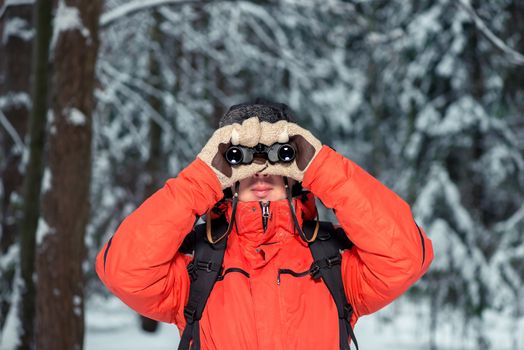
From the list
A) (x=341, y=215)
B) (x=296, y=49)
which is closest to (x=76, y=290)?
(x=341, y=215)

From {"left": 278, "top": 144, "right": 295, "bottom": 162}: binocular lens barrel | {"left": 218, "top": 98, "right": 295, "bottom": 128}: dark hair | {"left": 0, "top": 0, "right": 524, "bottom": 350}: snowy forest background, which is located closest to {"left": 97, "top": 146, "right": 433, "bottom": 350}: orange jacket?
{"left": 278, "top": 144, "right": 295, "bottom": 162}: binocular lens barrel

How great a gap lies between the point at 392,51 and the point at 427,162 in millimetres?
2352

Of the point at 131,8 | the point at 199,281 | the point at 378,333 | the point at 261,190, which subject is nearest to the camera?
the point at 199,281

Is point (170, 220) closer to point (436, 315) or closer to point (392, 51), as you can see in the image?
point (436, 315)

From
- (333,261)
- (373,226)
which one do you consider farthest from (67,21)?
(373,226)

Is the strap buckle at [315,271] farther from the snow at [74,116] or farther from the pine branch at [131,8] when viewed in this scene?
the pine branch at [131,8]

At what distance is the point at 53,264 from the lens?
17.1 feet

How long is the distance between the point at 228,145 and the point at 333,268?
69 cm

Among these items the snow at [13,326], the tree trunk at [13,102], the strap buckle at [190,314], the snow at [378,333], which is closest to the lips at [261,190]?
the strap buckle at [190,314]

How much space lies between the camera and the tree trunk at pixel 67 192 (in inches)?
205

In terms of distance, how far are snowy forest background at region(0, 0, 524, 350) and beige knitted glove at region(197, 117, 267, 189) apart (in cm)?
294

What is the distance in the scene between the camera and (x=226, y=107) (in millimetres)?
11734

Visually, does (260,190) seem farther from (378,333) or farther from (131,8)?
(378,333)

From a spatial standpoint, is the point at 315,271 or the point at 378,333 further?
the point at 378,333
